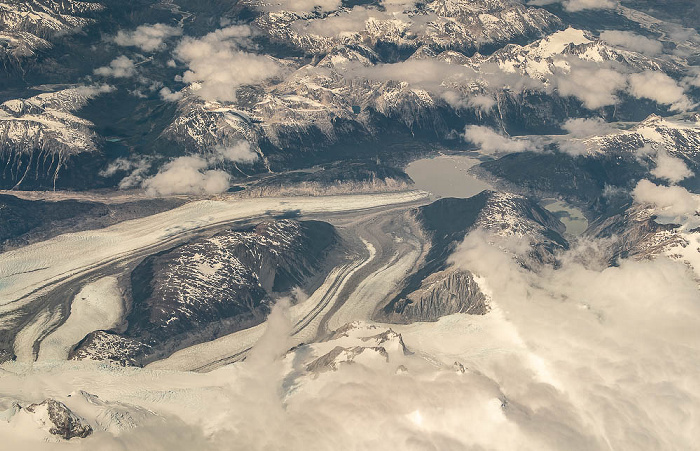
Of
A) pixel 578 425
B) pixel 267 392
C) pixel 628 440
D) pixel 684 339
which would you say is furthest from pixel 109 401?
pixel 684 339

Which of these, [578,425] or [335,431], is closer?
[335,431]

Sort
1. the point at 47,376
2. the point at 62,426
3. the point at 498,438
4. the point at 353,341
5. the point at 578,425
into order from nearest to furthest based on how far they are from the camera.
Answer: the point at 62,426 < the point at 498,438 < the point at 578,425 < the point at 47,376 < the point at 353,341

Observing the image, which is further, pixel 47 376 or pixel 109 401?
pixel 47 376

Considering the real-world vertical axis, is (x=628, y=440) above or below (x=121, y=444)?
below

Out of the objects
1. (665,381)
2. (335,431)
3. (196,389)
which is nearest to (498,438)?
(335,431)

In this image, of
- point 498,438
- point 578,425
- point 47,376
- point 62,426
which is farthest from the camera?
point 47,376

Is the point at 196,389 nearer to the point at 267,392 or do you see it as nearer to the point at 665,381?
the point at 267,392

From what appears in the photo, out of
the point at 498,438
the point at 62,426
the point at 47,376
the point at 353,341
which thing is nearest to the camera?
the point at 62,426

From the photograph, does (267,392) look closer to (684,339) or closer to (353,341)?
(353,341)

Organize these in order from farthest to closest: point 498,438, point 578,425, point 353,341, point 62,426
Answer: point 353,341, point 578,425, point 498,438, point 62,426
